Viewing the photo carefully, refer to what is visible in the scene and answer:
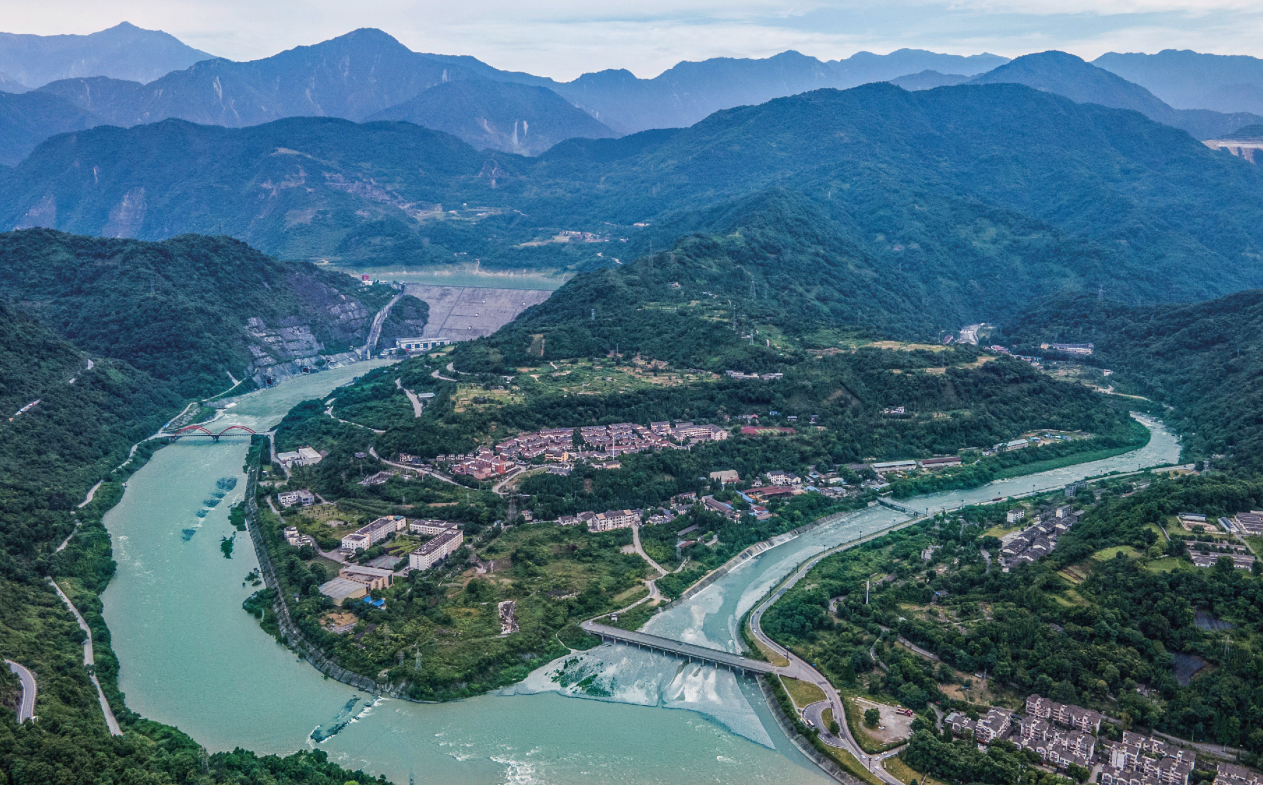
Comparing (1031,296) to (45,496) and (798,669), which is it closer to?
(798,669)

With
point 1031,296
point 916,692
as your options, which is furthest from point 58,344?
point 1031,296

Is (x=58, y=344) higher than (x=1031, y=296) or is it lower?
lower

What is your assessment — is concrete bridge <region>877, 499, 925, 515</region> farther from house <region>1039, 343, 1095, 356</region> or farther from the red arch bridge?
the red arch bridge

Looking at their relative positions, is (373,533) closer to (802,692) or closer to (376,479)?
(376,479)

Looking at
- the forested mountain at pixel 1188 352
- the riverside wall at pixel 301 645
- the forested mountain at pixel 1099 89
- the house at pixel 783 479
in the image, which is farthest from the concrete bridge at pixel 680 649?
the forested mountain at pixel 1099 89

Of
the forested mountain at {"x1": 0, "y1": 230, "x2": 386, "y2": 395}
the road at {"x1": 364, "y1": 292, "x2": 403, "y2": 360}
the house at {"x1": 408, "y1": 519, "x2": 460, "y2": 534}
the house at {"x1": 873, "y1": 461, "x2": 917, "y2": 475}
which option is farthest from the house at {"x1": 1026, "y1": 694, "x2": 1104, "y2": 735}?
the road at {"x1": 364, "y1": 292, "x2": 403, "y2": 360}

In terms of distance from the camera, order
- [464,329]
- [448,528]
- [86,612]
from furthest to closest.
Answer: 1. [464,329]
2. [448,528]
3. [86,612]
